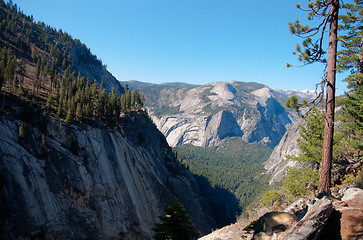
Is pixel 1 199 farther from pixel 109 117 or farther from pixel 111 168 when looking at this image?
pixel 109 117

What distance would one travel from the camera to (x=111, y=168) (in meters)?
49.7

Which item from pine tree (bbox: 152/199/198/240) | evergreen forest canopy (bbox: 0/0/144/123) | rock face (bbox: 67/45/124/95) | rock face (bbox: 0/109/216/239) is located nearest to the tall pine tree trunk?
pine tree (bbox: 152/199/198/240)

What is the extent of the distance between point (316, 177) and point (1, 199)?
Answer: 39.5m

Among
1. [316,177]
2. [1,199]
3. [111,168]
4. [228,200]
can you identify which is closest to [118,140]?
[111,168]

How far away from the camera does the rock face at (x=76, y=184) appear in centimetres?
3262

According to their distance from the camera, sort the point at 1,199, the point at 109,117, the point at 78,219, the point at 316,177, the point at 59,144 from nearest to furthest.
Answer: the point at 316,177 < the point at 1,199 < the point at 78,219 < the point at 59,144 < the point at 109,117

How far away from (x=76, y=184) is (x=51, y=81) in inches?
1936

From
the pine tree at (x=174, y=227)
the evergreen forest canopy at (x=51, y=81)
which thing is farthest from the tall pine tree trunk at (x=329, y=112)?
the evergreen forest canopy at (x=51, y=81)

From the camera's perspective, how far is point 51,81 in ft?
244

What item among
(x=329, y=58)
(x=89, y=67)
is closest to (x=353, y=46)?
(x=329, y=58)

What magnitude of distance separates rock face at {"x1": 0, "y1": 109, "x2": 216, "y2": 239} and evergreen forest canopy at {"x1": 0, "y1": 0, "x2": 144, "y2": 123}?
623 cm

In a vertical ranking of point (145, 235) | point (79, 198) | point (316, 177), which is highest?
point (316, 177)

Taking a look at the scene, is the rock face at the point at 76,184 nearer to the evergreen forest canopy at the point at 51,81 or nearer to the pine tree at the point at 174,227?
the evergreen forest canopy at the point at 51,81

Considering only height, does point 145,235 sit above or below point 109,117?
below
